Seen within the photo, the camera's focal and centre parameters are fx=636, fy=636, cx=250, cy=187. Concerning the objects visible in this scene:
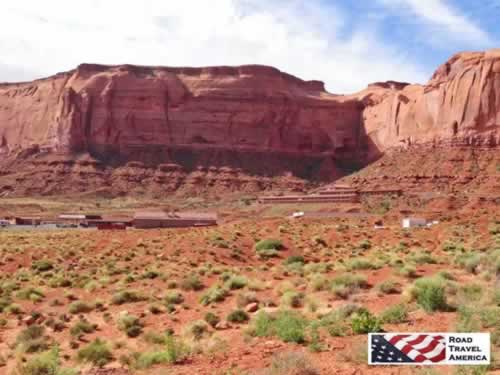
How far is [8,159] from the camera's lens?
118500mm

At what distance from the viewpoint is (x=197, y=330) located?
13.6 meters

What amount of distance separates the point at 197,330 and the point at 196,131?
101 m

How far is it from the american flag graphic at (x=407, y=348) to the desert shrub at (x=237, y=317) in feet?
18.5

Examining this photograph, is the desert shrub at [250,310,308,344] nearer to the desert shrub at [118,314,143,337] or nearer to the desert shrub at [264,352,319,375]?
the desert shrub at [264,352,319,375]

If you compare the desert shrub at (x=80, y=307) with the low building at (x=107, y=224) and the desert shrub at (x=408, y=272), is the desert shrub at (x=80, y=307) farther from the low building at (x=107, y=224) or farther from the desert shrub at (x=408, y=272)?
the low building at (x=107, y=224)

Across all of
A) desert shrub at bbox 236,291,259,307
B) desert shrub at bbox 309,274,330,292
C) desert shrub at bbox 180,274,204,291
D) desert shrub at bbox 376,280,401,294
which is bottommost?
desert shrub at bbox 180,274,204,291

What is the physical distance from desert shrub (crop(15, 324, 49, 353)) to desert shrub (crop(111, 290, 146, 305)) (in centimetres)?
405

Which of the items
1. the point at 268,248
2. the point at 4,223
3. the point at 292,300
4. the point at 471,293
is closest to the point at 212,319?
the point at 292,300

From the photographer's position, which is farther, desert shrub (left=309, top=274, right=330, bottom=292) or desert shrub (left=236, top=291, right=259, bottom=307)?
desert shrub (left=309, top=274, right=330, bottom=292)

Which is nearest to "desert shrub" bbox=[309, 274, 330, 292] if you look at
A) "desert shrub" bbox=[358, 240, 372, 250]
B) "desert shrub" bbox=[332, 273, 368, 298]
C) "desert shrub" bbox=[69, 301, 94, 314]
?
"desert shrub" bbox=[332, 273, 368, 298]

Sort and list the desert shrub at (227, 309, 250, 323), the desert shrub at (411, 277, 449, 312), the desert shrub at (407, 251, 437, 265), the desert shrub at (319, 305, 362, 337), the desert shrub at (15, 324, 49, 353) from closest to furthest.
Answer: the desert shrub at (319, 305, 362, 337), the desert shrub at (411, 277, 449, 312), the desert shrub at (15, 324, 49, 353), the desert shrub at (227, 309, 250, 323), the desert shrub at (407, 251, 437, 265)

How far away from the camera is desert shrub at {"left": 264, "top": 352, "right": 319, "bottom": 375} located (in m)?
8.46

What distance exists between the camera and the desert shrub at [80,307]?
1766 centimetres

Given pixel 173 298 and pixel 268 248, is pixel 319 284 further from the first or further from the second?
pixel 268 248
